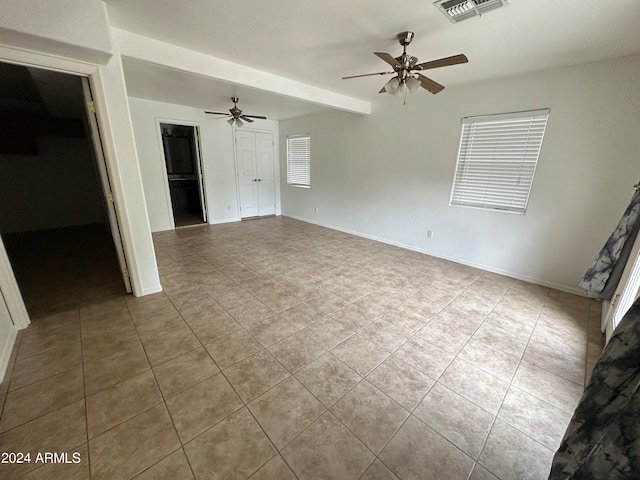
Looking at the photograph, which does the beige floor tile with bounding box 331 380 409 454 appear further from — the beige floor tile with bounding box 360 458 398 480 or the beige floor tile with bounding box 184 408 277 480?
the beige floor tile with bounding box 184 408 277 480

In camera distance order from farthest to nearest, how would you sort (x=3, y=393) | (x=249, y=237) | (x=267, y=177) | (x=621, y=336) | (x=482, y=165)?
(x=267, y=177) < (x=249, y=237) < (x=482, y=165) < (x=3, y=393) < (x=621, y=336)

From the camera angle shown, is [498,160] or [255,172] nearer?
[498,160]

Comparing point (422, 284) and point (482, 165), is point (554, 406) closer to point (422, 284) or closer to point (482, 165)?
point (422, 284)

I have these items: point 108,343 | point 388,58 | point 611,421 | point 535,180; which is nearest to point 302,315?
point 108,343

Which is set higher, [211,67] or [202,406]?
[211,67]

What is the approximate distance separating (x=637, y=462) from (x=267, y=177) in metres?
6.86

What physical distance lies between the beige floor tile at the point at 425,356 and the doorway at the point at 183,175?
211 inches

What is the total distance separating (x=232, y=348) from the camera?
2.06 meters

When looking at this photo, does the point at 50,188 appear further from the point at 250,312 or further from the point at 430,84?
the point at 430,84

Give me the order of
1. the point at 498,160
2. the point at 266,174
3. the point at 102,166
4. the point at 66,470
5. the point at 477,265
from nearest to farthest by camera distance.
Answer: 1. the point at 66,470
2. the point at 102,166
3. the point at 498,160
4. the point at 477,265
5. the point at 266,174

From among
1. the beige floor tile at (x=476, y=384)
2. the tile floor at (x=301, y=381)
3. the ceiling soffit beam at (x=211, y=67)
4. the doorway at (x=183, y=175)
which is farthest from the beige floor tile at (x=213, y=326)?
the doorway at (x=183, y=175)

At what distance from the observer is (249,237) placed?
505 cm

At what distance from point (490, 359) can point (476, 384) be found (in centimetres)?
35

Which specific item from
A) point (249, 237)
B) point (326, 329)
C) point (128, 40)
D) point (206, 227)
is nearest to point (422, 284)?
point (326, 329)
